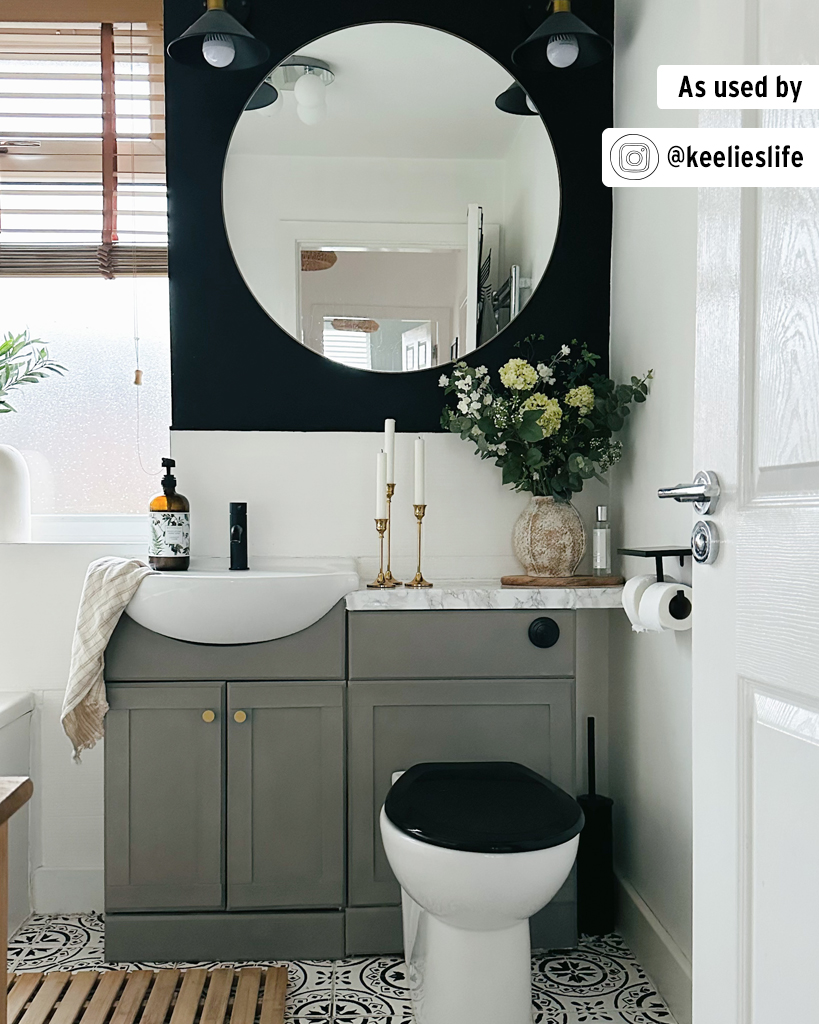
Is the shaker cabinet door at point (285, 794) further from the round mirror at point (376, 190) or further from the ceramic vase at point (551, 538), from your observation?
the round mirror at point (376, 190)

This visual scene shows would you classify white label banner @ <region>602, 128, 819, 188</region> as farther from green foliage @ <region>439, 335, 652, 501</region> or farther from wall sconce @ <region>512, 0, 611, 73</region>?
wall sconce @ <region>512, 0, 611, 73</region>

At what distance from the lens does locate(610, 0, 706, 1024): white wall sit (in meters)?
1.90

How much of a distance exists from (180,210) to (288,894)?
1703mm

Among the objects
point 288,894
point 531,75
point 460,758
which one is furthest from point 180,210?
point 288,894

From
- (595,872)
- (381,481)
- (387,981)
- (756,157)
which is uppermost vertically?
(756,157)

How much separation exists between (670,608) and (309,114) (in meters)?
1.56

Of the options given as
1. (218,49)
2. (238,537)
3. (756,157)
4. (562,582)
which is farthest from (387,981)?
(218,49)

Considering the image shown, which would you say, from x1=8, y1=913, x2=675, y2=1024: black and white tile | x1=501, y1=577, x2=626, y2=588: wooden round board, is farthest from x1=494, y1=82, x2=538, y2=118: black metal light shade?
x1=8, y1=913, x2=675, y2=1024: black and white tile

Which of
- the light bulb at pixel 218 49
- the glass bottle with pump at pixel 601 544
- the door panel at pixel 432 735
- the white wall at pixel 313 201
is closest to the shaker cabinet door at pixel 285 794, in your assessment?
the door panel at pixel 432 735

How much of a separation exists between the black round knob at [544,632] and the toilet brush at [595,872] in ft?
1.44

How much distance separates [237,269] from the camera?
7.82 feet

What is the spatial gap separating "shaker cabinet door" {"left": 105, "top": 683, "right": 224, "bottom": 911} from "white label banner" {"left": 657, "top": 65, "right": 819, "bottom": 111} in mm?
1503

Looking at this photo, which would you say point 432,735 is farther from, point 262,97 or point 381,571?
point 262,97

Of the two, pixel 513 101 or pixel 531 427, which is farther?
pixel 513 101
